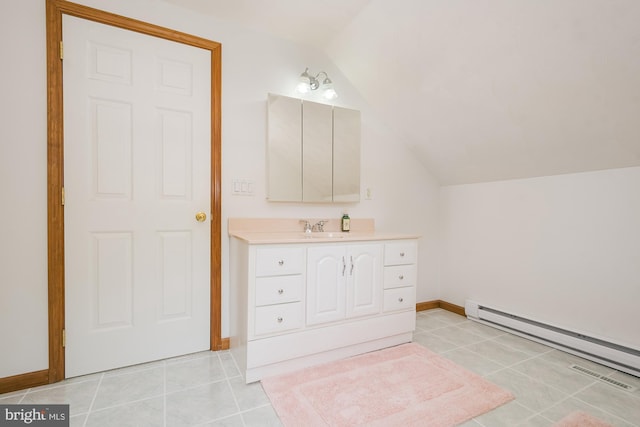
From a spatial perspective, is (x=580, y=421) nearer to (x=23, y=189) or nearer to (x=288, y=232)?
(x=288, y=232)

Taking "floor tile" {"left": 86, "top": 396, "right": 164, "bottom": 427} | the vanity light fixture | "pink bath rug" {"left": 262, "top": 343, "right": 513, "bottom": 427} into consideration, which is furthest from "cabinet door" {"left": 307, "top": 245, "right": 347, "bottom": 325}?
the vanity light fixture

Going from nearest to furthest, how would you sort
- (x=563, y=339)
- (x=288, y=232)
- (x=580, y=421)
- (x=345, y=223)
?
(x=580, y=421) < (x=563, y=339) < (x=288, y=232) < (x=345, y=223)

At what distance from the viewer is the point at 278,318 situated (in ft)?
5.81

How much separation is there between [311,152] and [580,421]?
2213mm

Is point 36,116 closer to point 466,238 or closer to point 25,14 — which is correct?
point 25,14

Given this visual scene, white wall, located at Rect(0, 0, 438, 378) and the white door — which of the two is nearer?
white wall, located at Rect(0, 0, 438, 378)

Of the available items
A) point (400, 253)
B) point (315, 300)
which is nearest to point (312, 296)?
point (315, 300)

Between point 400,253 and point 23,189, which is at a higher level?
point 23,189

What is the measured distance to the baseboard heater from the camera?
1834 millimetres

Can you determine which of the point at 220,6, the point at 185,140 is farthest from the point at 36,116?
the point at 220,6

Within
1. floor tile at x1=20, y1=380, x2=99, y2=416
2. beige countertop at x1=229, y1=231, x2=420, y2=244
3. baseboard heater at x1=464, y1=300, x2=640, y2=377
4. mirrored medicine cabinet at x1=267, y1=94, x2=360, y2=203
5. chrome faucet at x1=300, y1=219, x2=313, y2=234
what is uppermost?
mirrored medicine cabinet at x1=267, y1=94, x2=360, y2=203

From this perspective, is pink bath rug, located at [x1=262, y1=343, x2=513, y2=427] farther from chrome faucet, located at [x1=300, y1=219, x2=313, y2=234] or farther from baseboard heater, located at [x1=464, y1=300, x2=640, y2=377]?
chrome faucet, located at [x1=300, y1=219, x2=313, y2=234]

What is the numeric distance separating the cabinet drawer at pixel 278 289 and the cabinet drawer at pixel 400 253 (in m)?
0.71

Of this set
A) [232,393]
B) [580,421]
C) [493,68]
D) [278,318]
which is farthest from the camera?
[493,68]
